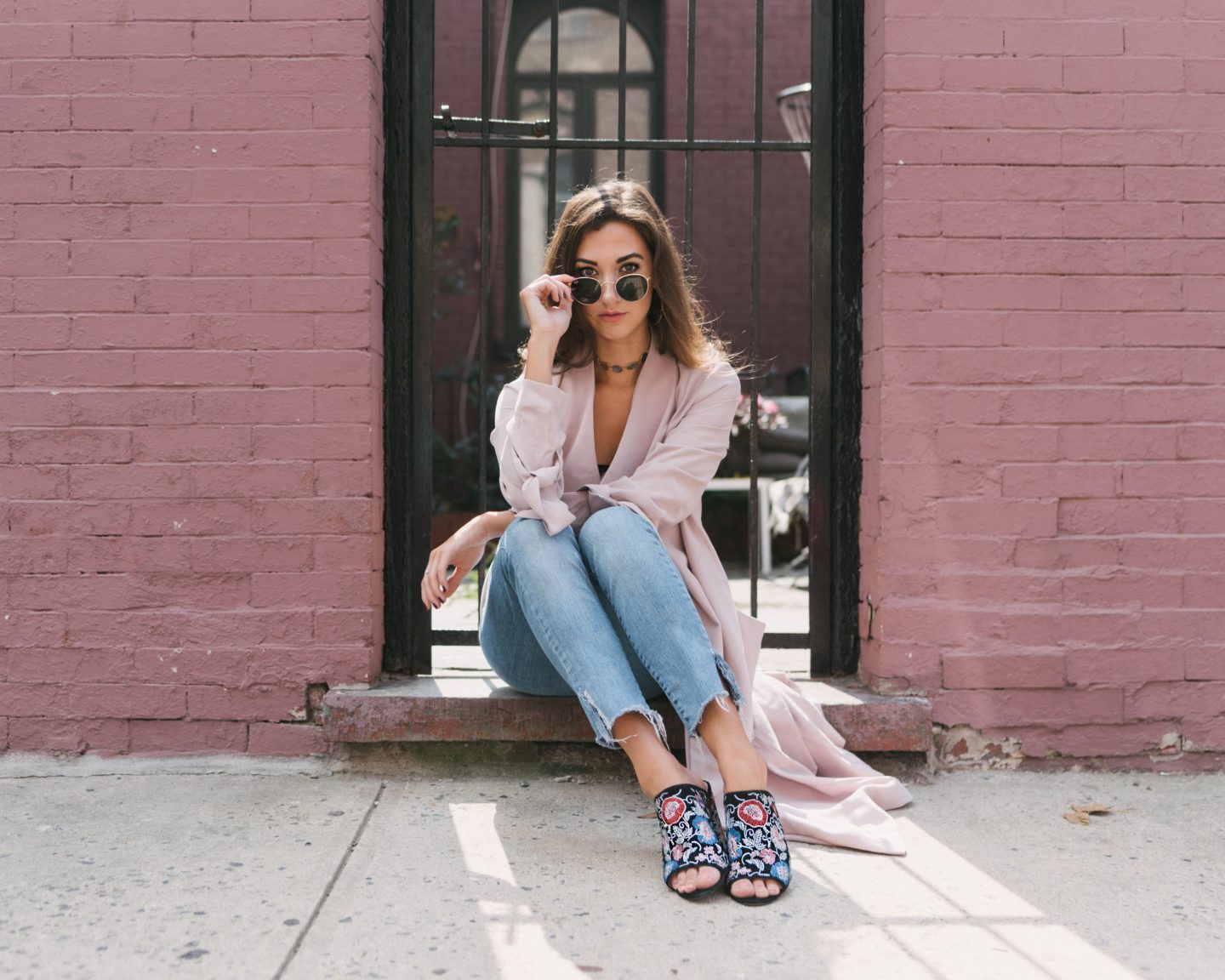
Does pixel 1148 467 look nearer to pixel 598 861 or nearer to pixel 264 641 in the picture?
pixel 598 861

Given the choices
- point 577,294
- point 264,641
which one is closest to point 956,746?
point 577,294

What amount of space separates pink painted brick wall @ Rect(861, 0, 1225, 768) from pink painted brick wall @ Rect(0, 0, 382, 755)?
4.70ft

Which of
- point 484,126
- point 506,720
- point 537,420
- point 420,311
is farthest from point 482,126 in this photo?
point 506,720

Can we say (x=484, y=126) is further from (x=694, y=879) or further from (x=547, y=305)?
(x=694, y=879)

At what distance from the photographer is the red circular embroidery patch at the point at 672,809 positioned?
2098 mm

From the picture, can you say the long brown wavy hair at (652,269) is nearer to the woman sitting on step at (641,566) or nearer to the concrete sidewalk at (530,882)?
the woman sitting on step at (641,566)

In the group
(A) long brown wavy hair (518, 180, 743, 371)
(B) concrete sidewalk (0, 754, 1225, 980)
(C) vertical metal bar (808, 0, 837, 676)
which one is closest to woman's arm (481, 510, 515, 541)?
(A) long brown wavy hair (518, 180, 743, 371)

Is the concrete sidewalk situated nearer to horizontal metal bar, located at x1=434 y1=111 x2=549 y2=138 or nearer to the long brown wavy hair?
the long brown wavy hair

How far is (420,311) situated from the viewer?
2994 millimetres

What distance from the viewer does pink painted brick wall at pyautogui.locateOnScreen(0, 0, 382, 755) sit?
273 cm

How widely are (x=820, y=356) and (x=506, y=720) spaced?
1.34m

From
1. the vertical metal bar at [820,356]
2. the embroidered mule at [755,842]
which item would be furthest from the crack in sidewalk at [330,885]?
the vertical metal bar at [820,356]

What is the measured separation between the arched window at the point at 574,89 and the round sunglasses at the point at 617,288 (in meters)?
6.28

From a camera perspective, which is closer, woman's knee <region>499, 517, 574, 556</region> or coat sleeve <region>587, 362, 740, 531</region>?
woman's knee <region>499, 517, 574, 556</region>
